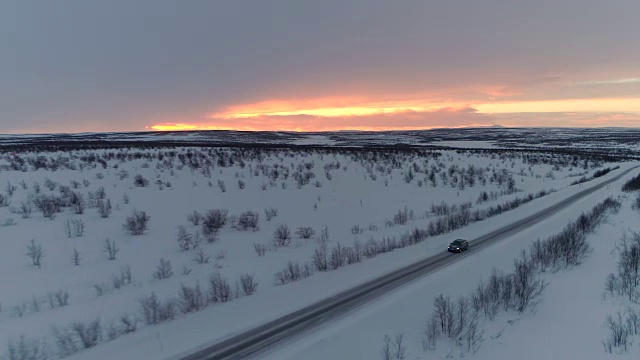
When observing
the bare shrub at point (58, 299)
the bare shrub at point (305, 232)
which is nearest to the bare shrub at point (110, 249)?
the bare shrub at point (58, 299)

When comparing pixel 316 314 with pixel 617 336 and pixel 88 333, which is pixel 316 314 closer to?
pixel 88 333

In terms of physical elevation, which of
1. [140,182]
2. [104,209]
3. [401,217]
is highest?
[140,182]

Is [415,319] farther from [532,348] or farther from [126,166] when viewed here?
[126,166]

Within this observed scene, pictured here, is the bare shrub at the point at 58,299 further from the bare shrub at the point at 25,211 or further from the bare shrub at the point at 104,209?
the bare shrub at the point at 25,211

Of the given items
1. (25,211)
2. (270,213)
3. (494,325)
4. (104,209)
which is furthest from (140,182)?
(494,325)

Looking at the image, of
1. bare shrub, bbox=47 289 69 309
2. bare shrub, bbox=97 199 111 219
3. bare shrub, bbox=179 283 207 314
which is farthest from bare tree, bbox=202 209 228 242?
bare shrub, bbox=47 289 69 309

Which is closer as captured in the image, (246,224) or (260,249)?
(260,249)

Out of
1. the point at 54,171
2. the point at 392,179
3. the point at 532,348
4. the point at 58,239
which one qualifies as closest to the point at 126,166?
the point at 54,171
